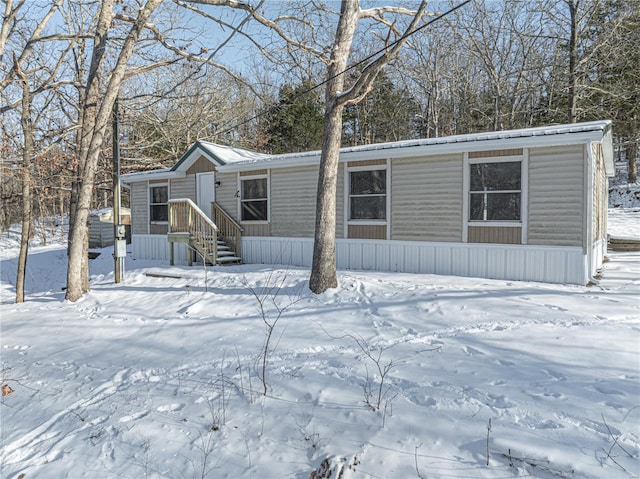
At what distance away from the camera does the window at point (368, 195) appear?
9.75m

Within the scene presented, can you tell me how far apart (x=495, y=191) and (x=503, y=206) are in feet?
1.17

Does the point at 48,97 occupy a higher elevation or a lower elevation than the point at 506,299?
higher

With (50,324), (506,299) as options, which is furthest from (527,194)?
(50,324)

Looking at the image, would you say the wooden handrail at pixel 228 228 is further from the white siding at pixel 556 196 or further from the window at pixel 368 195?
the white siding at pixel 556 196

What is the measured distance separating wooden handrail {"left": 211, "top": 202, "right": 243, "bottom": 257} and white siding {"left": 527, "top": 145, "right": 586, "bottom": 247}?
7805 mm

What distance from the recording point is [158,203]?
1370 cm

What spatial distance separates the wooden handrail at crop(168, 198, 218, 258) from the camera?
1105 centimetres

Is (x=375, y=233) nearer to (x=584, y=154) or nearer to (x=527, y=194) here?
(x=527, y=194)

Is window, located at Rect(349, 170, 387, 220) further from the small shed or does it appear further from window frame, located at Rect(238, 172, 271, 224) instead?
the small shed

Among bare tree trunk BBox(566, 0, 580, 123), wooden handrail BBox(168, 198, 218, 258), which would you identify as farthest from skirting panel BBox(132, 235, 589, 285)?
bare tree trunk BBox(566, 0, 580, 123)

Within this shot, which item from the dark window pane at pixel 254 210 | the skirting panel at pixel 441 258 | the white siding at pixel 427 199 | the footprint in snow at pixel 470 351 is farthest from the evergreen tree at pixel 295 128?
the footprint in snow at pixel 470 351

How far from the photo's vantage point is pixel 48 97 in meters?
11.3

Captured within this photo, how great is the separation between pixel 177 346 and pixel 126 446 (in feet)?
7.06

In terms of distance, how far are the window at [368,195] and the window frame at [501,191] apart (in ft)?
6.33
